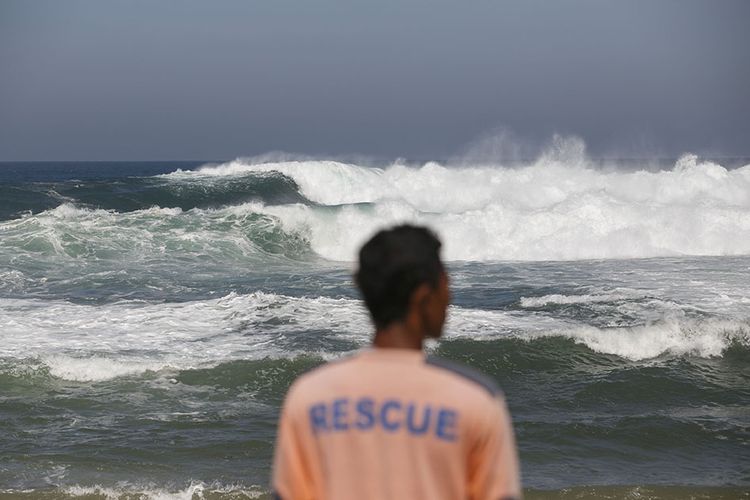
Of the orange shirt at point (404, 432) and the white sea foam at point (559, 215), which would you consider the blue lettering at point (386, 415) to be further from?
the white sea foam at point (559, 215)

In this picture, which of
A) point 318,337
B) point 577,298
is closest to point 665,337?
point 577,298

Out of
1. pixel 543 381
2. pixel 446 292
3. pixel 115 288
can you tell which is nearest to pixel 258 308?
pixel 115 288

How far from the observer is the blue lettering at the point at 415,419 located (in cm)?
175

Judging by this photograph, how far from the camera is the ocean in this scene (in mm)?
7621

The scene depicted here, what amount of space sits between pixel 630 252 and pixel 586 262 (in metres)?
2.24

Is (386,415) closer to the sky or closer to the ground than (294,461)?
closer to the sky

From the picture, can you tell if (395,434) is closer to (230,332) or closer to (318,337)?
(318,337)

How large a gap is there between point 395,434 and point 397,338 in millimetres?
212

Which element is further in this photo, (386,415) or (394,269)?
(394,269)

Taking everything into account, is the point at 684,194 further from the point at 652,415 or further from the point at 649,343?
the point at 652,415

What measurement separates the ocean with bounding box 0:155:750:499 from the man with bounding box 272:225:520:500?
188 inches

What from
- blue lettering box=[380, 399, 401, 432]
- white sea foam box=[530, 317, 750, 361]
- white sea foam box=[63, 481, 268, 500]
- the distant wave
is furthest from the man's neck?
the distant wave

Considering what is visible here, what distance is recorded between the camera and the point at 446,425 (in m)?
1.75

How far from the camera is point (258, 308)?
13.6 metres
